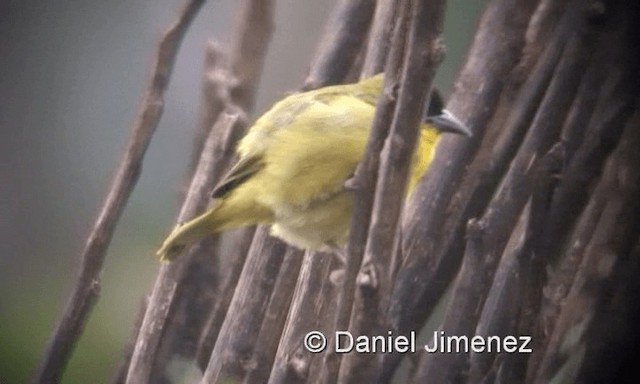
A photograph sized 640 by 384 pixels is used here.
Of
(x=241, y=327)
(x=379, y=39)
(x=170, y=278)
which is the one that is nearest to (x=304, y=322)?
(x=241, y=327)

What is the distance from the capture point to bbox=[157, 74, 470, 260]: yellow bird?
871mm

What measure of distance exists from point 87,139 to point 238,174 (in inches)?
6.6

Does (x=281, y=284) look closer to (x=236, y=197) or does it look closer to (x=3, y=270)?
(x=236, y=197)

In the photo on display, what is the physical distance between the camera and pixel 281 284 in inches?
34.1

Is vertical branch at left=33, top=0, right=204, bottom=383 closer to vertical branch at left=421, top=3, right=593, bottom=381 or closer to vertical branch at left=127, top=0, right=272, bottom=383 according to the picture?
vertical branch at left=127, top=0, right=272, bottom=383

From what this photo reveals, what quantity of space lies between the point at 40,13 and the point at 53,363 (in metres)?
0.37

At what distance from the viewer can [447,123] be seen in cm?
86

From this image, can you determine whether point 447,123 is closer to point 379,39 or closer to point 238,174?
point 379,39

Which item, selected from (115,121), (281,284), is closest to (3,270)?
(115,121)

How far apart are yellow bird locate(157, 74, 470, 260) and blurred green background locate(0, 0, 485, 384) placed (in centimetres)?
4

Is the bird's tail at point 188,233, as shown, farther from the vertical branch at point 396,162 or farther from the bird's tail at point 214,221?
the vertical branch at point 396,162

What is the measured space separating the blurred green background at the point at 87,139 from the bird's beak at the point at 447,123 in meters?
0.05

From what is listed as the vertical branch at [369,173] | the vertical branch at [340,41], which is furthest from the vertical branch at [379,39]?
the vertical branch at [369,173]

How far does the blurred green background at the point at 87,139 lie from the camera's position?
90 cm
